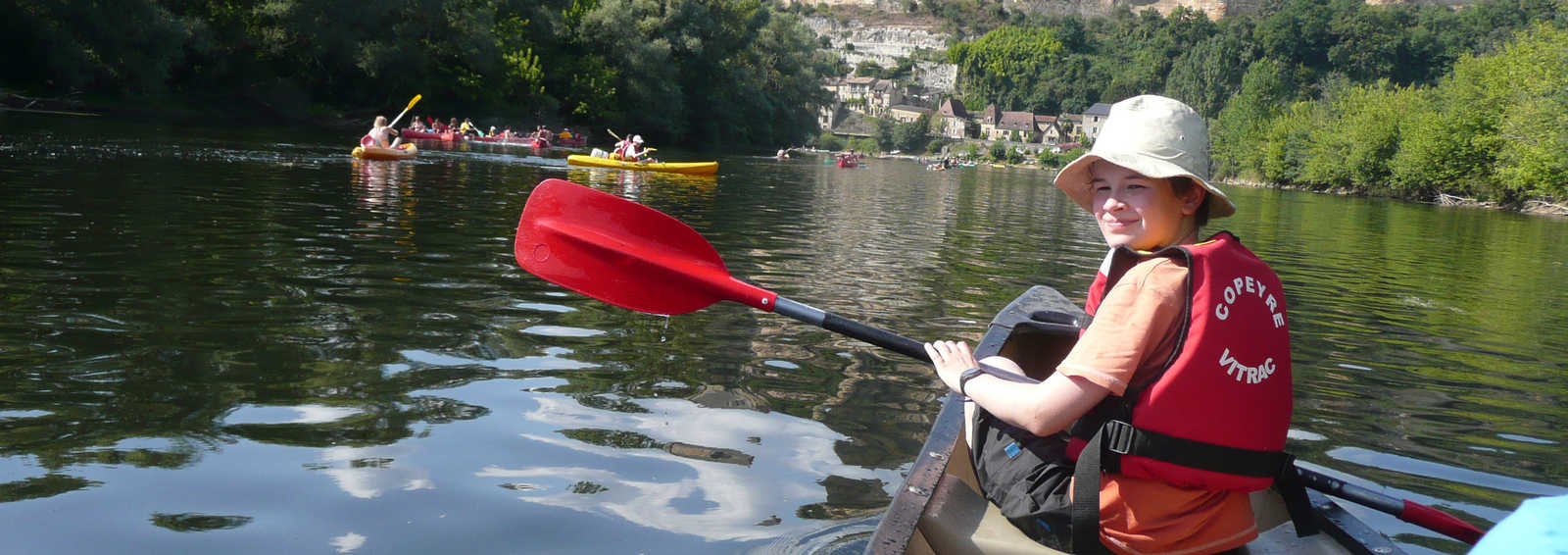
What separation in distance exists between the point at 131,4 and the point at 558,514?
2988 centimetres

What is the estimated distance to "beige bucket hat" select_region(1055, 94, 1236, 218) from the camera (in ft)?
7.76

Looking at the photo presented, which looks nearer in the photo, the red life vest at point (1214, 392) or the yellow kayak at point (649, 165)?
the red life vest at point (1214, 392)

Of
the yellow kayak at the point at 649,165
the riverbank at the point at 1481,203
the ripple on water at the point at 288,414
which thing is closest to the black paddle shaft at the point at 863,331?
the ripple on water at the point at 288,414

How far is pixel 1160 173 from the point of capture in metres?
2.33

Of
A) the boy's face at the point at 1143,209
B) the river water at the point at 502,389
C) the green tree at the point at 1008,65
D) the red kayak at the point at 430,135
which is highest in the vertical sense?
the green tree at the point at 1008,65

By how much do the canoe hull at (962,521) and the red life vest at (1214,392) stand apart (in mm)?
336

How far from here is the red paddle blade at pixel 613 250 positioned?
4230 millimetres

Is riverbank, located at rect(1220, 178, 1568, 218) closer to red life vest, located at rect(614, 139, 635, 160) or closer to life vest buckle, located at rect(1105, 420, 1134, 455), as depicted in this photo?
red life vest, located at rect(614, 139, 635, 160)

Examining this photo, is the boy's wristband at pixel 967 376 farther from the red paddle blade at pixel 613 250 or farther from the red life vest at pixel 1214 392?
the red paddle blade at pixel 613 250

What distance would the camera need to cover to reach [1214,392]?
2283 mm

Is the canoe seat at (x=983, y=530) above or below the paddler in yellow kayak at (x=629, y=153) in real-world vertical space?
below

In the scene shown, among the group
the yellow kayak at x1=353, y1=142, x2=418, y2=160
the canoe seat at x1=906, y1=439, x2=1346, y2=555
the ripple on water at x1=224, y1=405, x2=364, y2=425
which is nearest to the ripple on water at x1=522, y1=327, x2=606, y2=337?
the ripple on water at x1=224, y1=405, x2=364, y2=425

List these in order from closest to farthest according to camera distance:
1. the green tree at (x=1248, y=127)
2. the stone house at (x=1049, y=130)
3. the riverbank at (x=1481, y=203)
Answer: the riverbank at (x=1481, y=203)
the green tree at (x=1248, y=127)
the stone house at (x=1049, y=130)

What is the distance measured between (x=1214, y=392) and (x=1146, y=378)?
0.44ft
